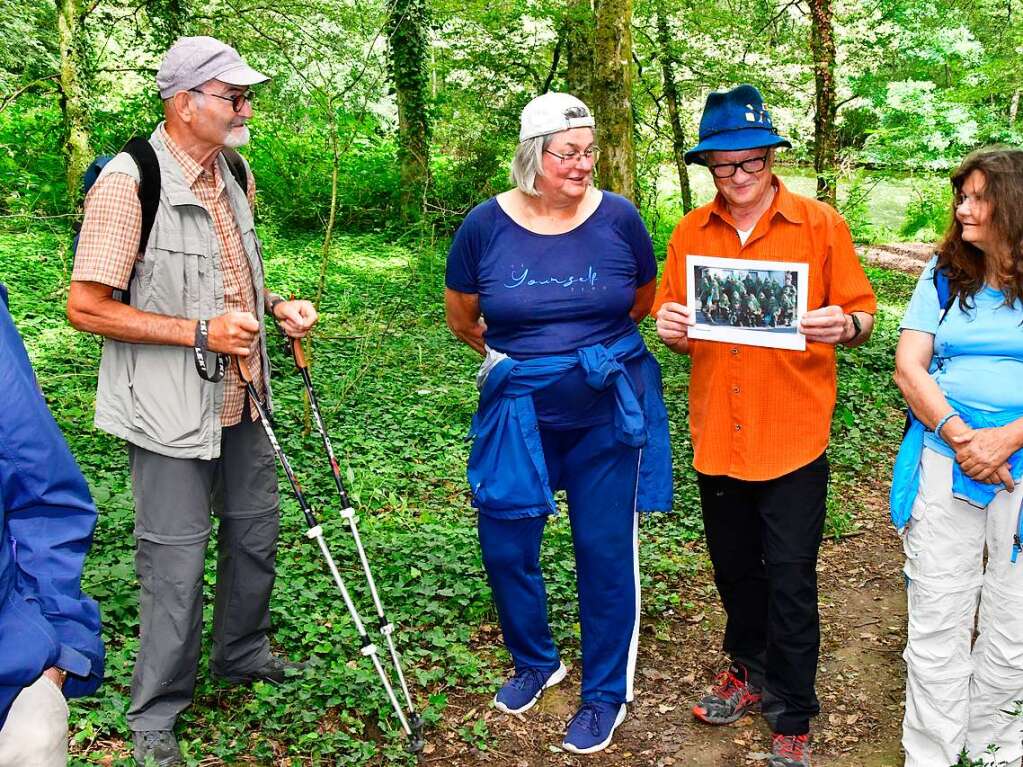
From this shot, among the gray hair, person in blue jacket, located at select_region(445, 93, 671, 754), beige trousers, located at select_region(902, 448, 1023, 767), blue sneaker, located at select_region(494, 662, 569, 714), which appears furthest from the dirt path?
the gray hair

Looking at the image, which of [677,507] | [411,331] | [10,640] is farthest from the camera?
[411,331]

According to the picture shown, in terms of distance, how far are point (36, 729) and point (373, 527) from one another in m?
3.74

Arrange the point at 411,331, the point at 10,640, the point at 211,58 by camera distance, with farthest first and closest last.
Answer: the point at 411,331
the point at 211,58
the point at 10,640

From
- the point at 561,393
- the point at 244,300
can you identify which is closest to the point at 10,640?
the point at 244,300

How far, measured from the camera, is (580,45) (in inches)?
408

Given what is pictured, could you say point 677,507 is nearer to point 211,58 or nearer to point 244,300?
point 244,300

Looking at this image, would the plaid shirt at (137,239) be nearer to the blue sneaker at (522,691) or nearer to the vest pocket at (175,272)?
the vest pocket at (175,272)

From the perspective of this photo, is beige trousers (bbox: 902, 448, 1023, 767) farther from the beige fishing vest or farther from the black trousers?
the beige fishing vest

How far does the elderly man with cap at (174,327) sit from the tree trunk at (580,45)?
6.68 metres

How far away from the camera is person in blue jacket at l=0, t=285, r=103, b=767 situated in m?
1.91

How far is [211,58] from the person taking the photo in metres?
3.40

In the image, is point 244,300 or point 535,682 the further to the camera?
point 535,682

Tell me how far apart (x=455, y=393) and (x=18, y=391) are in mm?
6315

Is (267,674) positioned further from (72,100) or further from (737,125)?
(72,100)
